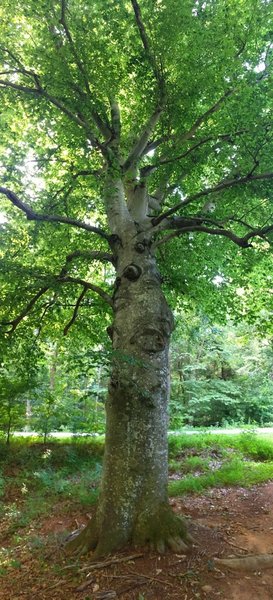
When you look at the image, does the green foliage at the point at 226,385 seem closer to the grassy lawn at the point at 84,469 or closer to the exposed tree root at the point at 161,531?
the grassy lawn at the point at 84,469

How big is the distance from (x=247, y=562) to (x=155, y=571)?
1.01 m

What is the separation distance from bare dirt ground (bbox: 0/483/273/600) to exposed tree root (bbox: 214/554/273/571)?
0.05m

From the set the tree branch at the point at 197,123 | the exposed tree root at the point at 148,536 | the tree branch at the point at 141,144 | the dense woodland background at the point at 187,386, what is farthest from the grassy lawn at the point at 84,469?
the tree branch at the point at 197,123

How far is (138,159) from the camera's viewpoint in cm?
699

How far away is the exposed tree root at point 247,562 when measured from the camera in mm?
3967

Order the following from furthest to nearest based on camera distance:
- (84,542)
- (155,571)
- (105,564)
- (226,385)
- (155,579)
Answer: (226,385), (84,542), (105,564), (155,571), (155,579)

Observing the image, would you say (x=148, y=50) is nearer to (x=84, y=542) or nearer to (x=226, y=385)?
(x=84, y=542)

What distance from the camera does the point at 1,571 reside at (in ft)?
14.9

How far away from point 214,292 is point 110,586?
708 centimetres

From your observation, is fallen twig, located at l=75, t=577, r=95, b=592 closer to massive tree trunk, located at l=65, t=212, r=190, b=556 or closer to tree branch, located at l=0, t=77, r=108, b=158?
massive tree trunk, located at l=65, t=212, r=190, b=556

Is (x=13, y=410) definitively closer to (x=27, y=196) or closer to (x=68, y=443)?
(x=68, y=443)

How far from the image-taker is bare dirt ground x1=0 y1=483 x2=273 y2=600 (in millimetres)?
3582

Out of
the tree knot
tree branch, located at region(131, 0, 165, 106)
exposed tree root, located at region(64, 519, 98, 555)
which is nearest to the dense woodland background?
the tree knot


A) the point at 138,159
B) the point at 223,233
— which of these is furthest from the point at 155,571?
the point at 138,159
